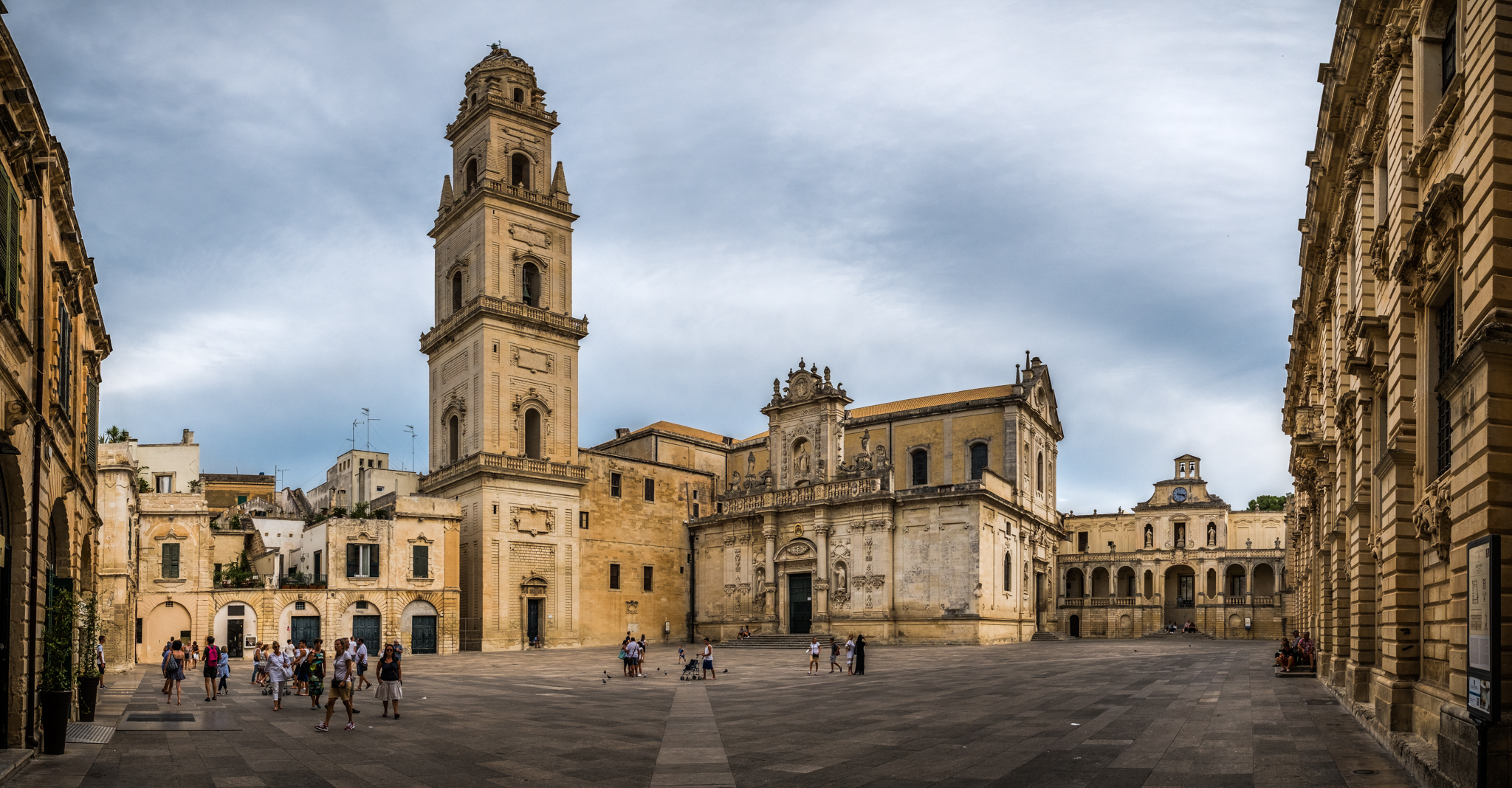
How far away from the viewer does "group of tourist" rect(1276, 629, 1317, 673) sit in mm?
33969

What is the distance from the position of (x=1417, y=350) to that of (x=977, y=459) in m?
48.9

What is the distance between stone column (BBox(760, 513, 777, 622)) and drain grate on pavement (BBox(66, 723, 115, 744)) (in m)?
42.0

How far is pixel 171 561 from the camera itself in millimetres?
46781

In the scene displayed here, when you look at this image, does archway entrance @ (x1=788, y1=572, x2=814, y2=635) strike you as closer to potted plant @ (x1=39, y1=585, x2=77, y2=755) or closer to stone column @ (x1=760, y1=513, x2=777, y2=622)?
stone column @ (x1=760, y1=513, x2=777, y2=622)

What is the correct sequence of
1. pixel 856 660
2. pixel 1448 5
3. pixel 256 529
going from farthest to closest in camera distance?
pixel 256 529, pixel 856 660, pixel 1448 5

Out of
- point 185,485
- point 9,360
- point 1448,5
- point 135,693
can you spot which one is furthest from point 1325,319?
point 185,485

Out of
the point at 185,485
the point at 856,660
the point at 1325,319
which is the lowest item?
the point at 856,660

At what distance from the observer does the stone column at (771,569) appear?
2386 inches

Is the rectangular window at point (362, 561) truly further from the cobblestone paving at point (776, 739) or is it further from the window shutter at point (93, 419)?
the window shutter at point (93, 419)

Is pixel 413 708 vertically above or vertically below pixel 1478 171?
Answer: below

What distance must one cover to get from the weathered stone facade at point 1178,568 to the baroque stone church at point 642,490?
14.3 m

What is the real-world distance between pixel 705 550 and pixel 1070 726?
4699 cm

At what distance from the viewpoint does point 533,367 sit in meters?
57.8

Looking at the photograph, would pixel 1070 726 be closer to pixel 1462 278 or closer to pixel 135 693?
pixel 1462 278
